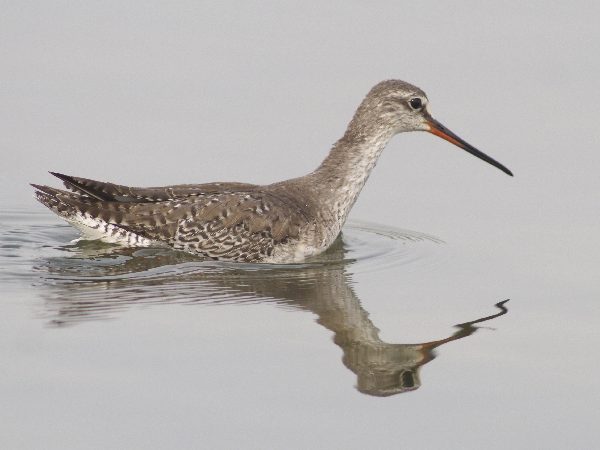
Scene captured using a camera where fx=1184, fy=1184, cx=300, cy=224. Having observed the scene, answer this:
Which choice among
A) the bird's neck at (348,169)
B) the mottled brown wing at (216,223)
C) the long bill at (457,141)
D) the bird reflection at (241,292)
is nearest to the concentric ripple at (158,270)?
the bird reflection at (241,292)

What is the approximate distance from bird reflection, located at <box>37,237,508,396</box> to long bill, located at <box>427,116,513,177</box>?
5.44ft

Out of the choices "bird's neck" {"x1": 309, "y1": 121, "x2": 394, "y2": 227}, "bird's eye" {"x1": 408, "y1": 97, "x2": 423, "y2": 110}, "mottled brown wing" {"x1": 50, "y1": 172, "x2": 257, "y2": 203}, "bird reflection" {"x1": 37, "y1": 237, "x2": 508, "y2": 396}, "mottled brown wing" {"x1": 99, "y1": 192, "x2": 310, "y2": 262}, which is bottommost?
"bird reflection" {"x1": 37, "y1": 237, "x2": 508, "y2": 396}

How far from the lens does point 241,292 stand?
1085cm

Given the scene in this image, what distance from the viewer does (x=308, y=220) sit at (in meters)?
12.5

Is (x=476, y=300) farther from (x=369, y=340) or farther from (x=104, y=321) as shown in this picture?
(x=104, y=321)

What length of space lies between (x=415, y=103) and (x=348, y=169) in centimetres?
103

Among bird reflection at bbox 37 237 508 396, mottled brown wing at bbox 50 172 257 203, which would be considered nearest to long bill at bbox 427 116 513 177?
bird reflection at bbox 37 237 508 396

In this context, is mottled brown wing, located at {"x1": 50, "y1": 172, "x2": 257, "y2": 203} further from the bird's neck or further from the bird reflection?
the bird's neck

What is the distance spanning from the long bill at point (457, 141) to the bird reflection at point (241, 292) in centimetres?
166

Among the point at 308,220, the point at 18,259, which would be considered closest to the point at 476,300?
the point at 308,220

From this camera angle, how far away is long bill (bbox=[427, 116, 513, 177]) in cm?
1276

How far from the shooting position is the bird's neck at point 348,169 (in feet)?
42.2

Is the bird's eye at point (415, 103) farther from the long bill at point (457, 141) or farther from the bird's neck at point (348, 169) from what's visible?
the bird's neck at point (348, 169)

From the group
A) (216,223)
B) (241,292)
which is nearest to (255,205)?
(216,223)
